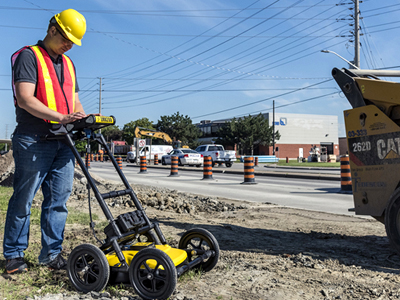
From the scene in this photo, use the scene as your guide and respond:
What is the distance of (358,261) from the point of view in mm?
3838

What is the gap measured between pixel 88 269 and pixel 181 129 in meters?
76.7

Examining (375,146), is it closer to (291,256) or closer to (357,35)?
(291,256)

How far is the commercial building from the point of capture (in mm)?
74875

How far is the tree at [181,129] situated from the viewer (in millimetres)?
78831

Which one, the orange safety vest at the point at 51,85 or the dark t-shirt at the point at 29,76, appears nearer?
the dark t-shirt at the point at 29,76

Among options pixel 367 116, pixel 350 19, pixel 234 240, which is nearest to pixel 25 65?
pixel 234 240

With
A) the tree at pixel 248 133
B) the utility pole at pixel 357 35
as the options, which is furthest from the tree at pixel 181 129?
the utility pole at pixel 357 35

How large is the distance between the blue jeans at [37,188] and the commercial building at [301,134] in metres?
67.7

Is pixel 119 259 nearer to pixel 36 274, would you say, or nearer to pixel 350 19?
Answer: pixel 36 274

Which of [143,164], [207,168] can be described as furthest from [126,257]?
[143,164]

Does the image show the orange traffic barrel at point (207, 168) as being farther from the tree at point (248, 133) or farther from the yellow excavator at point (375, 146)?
the tree at point (248, 133)

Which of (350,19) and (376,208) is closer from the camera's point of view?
(376,208)

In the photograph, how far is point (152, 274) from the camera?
2.72m

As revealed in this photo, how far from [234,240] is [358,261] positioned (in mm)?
1488
